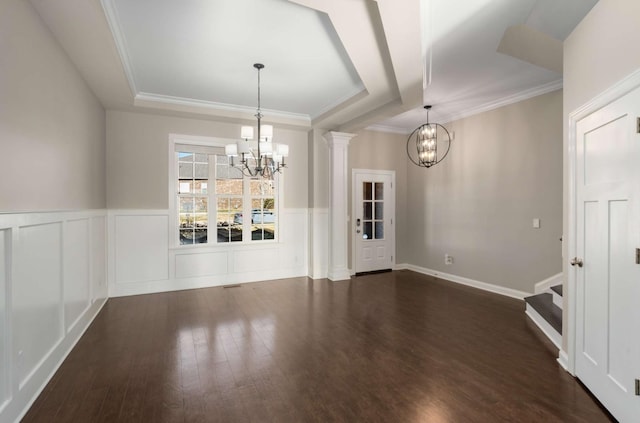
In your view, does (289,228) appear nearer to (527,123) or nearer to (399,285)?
(399,285)

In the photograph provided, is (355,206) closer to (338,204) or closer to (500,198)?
(338,204)

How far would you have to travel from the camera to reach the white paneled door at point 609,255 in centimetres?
180

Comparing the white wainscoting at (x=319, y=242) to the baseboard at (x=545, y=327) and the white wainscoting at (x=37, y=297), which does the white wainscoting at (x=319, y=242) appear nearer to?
the baseboard at (x=545, y=327)

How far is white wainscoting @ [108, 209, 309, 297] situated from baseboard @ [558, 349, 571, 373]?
401 centimetres

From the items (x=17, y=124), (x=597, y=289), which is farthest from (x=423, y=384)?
(x=17, y=124)

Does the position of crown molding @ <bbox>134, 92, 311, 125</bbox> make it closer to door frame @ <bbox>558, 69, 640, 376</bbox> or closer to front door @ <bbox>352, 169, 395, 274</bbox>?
front door @ <bbox>352, 169, 395, 274</bbox>

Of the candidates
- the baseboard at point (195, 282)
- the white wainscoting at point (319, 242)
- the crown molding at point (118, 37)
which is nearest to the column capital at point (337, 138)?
the white wainscoting at point (319, 242)

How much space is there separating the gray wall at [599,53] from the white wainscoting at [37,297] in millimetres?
3821

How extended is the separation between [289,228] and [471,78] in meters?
3.69

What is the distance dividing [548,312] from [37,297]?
4.74m

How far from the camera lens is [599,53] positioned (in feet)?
6.99

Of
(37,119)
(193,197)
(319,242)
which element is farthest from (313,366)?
(193,197)

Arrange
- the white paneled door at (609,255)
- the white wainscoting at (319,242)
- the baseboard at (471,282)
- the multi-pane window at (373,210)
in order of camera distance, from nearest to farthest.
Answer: the white paneled door at (609,255) < the baseboard at (471,282) < the white wainscoting at (319,242) < the multi-pane window at (373,210)

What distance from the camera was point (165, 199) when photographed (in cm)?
481
